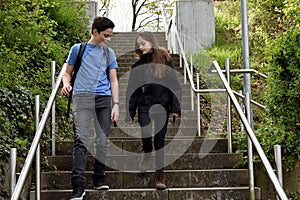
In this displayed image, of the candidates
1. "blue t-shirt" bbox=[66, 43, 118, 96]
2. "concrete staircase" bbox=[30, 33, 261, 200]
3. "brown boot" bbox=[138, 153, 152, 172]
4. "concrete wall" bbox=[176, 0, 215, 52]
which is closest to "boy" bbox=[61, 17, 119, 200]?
"blue t-shirt" bbox=[66, 43, 118, 96]

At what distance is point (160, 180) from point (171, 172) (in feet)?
1.33

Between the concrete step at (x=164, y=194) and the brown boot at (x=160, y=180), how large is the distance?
39 mm

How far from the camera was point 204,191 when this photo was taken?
17.8 feet

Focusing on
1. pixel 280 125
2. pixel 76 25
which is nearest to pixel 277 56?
pixel 280 125

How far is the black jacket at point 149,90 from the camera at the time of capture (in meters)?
5.56

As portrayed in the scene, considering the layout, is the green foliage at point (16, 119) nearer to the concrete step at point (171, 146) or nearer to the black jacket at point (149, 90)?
the concrete step at point (171, 146)

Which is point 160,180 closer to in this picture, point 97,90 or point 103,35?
point 97,90

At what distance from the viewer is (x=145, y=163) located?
18.9 ft

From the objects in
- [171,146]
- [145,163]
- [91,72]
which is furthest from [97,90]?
[171,146]

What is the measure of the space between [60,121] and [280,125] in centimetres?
310

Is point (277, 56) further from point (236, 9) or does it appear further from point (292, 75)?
point (236, 9)

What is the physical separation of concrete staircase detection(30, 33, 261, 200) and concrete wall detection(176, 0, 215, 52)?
5434 millimetres

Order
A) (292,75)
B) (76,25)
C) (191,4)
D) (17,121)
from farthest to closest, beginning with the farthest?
1. (191,4)
2. (76,25)
3. (17,121)
4. (292,75)

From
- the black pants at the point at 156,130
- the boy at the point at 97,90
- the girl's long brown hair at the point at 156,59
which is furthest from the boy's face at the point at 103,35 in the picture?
the black pants at the point at 156,130
